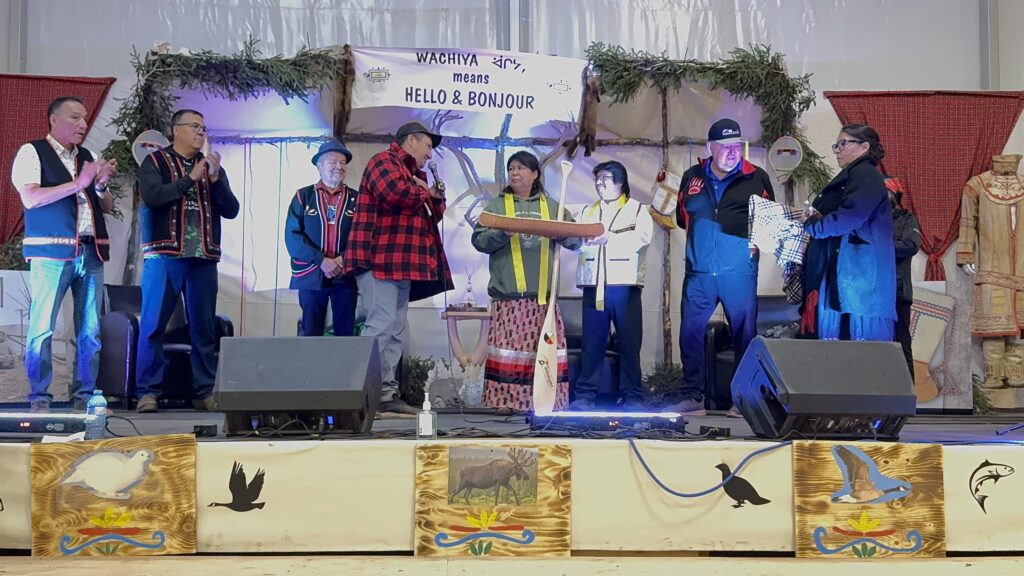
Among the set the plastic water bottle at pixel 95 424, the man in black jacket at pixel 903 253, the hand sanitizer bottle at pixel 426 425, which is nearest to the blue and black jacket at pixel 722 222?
the man in black jacket at pixel 903 253

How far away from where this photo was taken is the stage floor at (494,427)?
3.56m

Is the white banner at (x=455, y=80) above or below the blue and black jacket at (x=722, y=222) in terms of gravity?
above

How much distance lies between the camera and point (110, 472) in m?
3.16

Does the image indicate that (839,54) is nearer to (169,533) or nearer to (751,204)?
(751,204)

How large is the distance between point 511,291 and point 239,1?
3576 mm

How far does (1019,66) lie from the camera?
766 cm

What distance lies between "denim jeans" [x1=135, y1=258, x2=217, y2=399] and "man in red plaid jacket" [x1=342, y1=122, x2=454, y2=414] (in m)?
0.90

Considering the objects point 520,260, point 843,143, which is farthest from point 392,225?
point 843,143

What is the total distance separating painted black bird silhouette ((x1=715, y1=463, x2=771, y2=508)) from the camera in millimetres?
3260

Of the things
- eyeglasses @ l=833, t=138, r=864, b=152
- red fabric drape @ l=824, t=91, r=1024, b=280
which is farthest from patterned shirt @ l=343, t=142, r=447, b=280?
red fabric drape @ l=824, t=91, r=1024, b=280

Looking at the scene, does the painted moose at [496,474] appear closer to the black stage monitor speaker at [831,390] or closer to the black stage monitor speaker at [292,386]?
the black stage monitor speaker at [292,386]

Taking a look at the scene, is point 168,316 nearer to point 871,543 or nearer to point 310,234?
point 310,234

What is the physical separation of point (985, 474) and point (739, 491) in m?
0.78

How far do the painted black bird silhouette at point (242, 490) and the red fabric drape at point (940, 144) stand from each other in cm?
545
